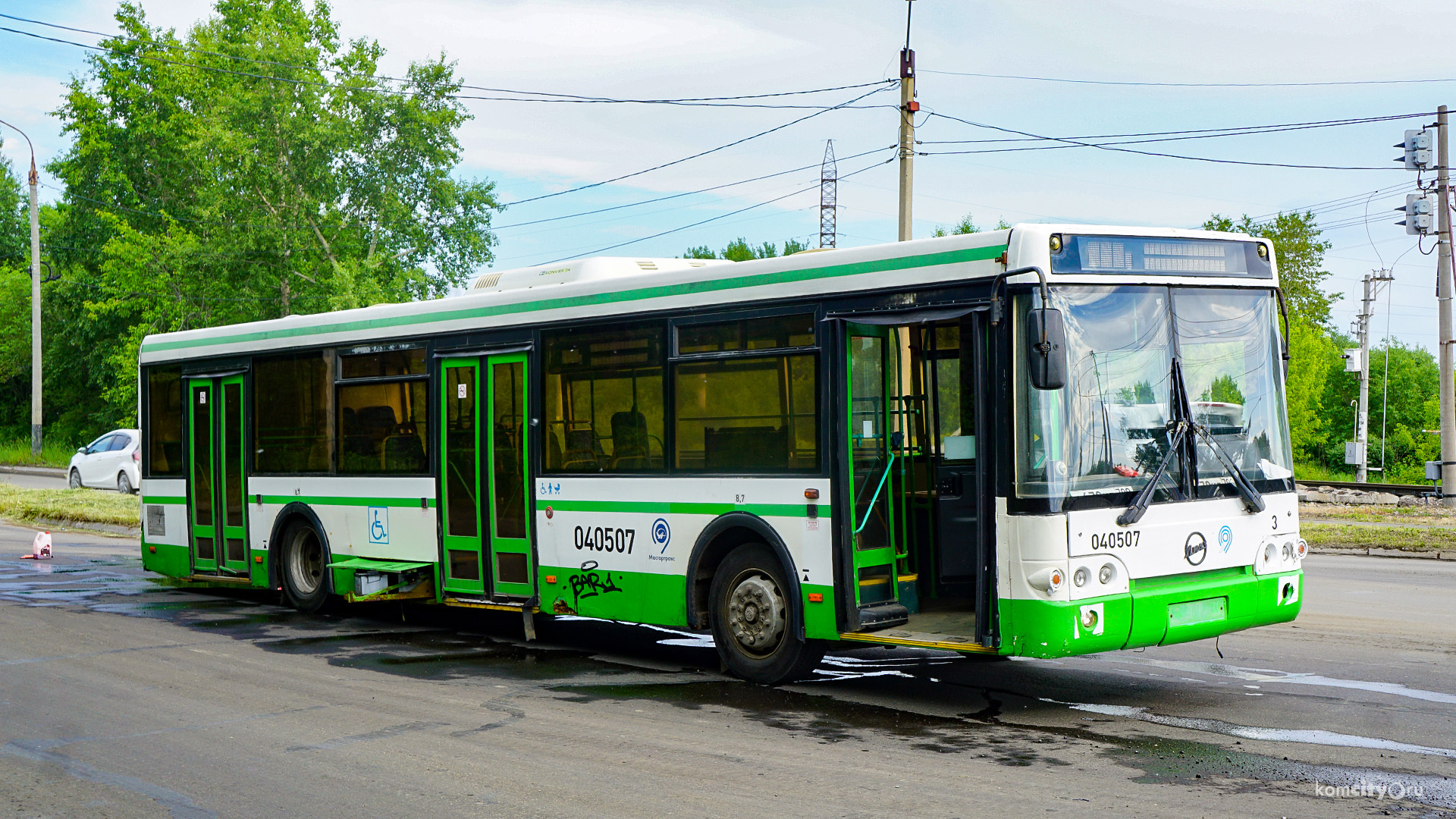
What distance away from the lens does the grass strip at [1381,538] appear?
19.9m

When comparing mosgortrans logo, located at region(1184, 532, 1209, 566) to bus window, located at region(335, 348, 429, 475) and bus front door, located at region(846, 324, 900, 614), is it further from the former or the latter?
bus window, located at region(335, 348, 429, 475)

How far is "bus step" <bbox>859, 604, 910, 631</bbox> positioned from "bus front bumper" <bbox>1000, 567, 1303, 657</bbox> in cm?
103

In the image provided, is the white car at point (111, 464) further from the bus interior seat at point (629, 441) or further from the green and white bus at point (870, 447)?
the bus interior seat at point (629, 441)

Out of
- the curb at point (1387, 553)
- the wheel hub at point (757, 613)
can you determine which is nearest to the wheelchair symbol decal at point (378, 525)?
the wheel hub at point (757, 613)

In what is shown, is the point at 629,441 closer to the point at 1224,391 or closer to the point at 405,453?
the point at 405,453

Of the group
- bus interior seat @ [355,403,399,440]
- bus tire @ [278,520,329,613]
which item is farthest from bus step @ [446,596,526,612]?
bus tire @ [278,520,329,613]

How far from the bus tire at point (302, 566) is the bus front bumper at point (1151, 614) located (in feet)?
27.6

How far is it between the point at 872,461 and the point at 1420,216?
25797 millimetres

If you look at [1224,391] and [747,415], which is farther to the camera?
[747,415]

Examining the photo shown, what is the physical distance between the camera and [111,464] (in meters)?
34.3

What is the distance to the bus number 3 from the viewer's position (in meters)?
10.3

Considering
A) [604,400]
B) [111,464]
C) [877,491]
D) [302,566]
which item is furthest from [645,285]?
[111,464]

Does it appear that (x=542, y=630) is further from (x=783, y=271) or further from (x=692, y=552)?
(x=783, y=271)

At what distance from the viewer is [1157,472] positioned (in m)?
7.96
